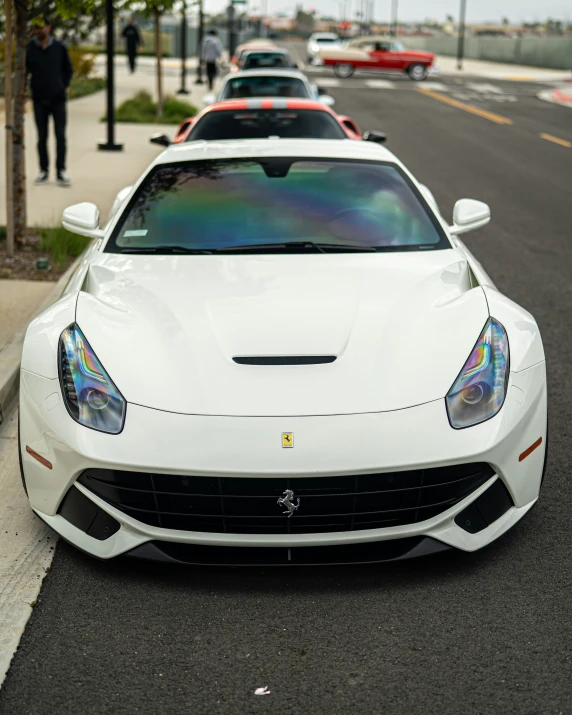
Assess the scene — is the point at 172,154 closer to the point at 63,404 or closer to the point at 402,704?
the point at 63,404

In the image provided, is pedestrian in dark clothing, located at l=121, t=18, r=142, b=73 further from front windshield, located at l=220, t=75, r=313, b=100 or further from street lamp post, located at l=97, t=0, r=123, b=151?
front windshield, located at l=220, t=75, r=313, b=100

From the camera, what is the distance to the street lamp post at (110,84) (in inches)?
541

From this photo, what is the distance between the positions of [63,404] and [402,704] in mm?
1525

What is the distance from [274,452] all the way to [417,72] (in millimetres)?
43263

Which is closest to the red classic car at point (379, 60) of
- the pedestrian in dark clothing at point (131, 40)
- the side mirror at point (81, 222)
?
the pedestrian in dark clothing at point (131, 40)

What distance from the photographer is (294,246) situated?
15.1ft

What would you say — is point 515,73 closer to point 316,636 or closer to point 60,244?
point 60,244

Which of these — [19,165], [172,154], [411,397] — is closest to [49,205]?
[19,165]

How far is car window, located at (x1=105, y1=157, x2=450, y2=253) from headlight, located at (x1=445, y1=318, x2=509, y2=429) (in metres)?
1.04

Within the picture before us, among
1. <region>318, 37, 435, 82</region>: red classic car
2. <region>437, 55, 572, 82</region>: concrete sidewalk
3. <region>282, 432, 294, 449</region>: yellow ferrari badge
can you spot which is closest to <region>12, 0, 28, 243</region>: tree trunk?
<region>282, 432, 294, 449</region>: yellow ferrari badge

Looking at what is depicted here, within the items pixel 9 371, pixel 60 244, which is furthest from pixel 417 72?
pixel 9 371

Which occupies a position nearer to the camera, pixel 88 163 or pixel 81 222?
pixel 81 222

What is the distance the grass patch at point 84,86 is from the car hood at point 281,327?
22.3 meters

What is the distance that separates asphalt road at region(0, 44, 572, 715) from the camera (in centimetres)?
287
